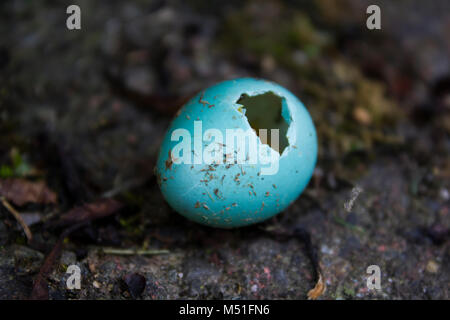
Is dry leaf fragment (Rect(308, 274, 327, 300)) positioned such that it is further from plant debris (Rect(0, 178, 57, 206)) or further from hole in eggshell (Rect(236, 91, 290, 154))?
plant debris (Rect(0, 178, 57, 206))

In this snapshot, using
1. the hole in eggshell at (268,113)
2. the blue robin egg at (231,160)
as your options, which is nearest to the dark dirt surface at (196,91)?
the blue robin egg at (231,160)

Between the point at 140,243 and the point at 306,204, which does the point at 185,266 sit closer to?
the point at 140,243

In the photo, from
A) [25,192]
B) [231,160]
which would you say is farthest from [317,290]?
[25,192]

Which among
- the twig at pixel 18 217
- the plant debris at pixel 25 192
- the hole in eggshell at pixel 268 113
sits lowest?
the twig at pixel 18 217

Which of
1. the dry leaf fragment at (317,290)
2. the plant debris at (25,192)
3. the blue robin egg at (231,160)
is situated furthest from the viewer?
the plant debris at (25,192)

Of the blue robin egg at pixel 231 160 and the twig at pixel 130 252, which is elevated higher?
the blue robin egg at pixel 231 160

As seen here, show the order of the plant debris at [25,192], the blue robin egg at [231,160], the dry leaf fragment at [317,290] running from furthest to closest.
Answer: the plant debris at [25,192]
the dry leaf fragment at [317,290]
the blue robin egg at [231,160]

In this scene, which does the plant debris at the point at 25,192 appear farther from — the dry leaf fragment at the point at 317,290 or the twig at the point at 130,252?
the dry leaf fragment at the point at 317,290
